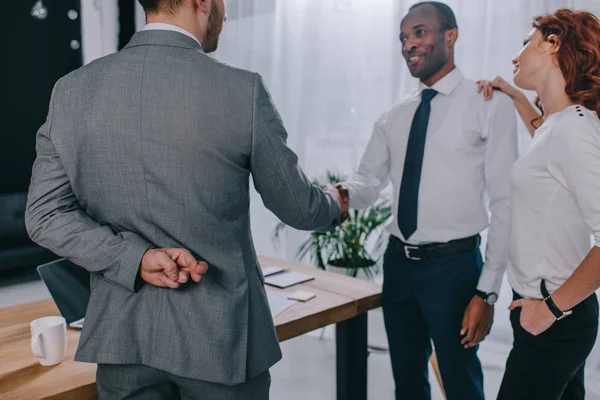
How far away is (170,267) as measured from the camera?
41.6 inches

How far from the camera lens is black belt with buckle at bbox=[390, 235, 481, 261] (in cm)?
188

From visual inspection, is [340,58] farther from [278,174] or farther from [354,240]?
[278,174]

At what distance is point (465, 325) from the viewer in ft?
6.03

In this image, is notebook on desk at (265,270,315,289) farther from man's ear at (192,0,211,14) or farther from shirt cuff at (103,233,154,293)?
man's ear at (192,0,211,14)

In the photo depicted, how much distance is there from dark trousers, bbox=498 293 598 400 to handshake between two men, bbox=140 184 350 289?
86 centimetres

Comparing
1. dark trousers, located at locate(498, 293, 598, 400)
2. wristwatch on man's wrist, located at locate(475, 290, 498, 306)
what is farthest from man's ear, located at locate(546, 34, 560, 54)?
wristwatch on man's wrist, located at locate(475, 290, 498, 306)

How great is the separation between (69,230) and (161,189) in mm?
222

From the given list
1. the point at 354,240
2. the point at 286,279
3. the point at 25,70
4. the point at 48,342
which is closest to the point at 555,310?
the point at 286,279

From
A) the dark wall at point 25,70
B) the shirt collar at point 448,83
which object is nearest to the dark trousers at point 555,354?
the shirt collar at point 448,83

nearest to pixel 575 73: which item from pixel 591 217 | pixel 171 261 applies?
pixel 591 217

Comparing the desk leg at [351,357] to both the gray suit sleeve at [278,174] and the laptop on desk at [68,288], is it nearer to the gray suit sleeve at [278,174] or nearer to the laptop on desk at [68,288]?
the gray suit sleeve at [278,174]

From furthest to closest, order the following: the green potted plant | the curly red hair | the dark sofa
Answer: the dark sofa < the green potted plant < the curly red hair

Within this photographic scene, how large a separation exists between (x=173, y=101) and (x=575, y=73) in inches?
39.7

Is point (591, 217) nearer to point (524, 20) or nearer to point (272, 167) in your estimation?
point (272, 167)
